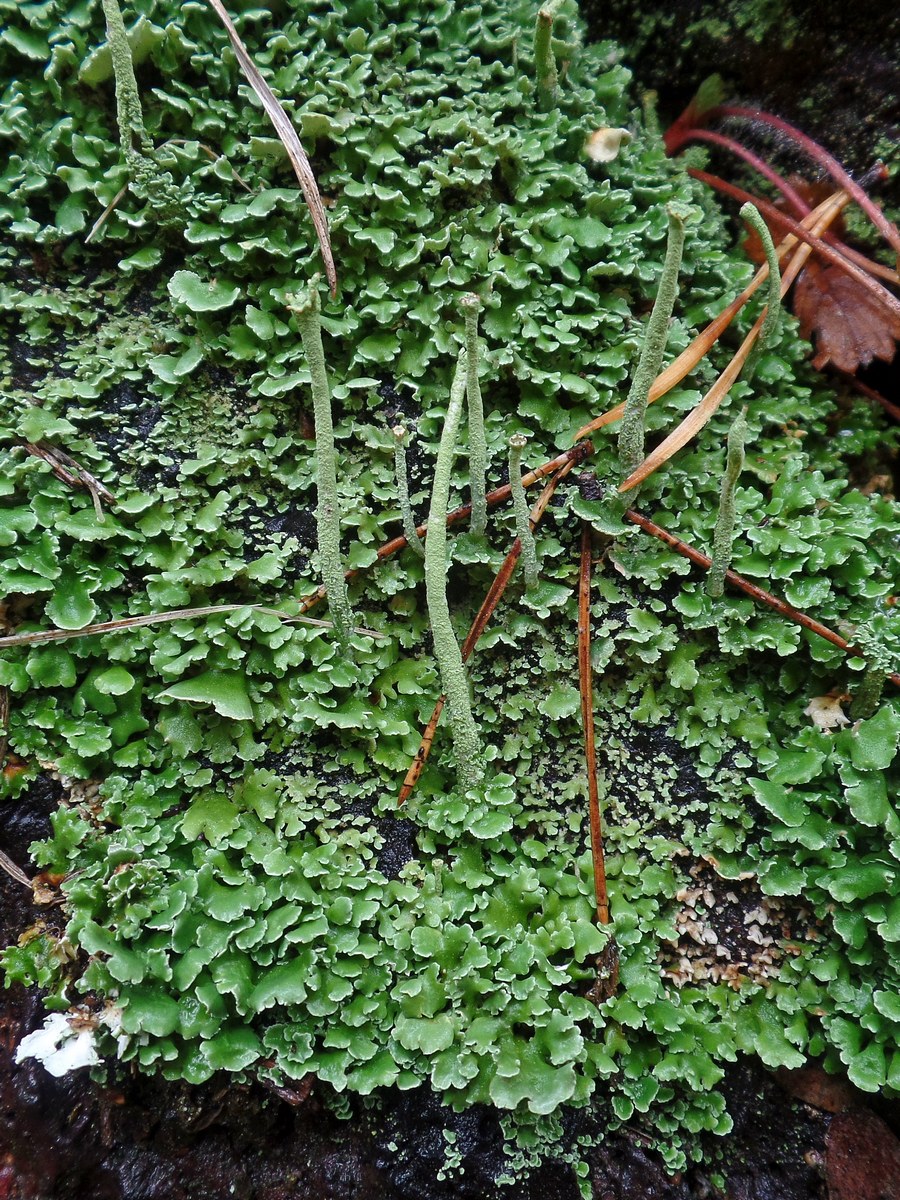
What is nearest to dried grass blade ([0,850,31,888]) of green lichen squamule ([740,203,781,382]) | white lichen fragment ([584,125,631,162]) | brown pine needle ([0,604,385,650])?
brown pine needle ([0,604,385,650])

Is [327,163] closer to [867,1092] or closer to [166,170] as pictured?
[166,170]

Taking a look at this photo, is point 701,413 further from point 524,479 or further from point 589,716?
point 589,716

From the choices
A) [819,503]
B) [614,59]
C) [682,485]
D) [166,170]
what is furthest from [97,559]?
[614,59]

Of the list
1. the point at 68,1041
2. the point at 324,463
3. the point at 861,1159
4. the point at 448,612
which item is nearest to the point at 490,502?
the point at 448,612

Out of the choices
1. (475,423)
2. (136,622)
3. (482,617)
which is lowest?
(136,622)

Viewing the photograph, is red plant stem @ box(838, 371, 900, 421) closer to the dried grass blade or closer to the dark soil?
the dark soil

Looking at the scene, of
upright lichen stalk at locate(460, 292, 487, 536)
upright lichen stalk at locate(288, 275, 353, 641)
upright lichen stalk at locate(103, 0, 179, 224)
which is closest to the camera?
upright lichen stalk at locate(288, 275, 353, 641)
